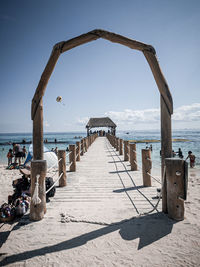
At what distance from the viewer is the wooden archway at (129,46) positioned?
284cm

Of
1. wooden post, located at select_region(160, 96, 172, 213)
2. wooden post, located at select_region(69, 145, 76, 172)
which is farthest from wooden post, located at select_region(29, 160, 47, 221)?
wooden post, located at select_region(69, 145, 76, 172)

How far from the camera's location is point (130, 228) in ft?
8.05

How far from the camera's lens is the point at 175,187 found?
2.66 meters

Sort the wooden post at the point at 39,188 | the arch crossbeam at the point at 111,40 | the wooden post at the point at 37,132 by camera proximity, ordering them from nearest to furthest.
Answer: the wooden post at the point at 39,188
the arch crossbeam at the point at 111,40
the wooden post at the point at 37,132

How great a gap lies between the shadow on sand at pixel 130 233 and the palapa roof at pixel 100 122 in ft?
87.8

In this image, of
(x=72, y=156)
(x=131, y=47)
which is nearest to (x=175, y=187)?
(x=131, y=47)

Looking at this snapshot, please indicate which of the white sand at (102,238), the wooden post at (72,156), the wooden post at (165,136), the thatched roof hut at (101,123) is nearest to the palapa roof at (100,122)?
the thatched roof hut at (101,123)

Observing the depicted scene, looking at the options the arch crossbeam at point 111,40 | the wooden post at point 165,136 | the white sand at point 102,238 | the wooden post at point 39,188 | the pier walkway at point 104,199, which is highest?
the arch crossbeam at point 111,40

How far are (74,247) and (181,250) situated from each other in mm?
1388

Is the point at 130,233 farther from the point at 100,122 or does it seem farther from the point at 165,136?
the point at 100,122

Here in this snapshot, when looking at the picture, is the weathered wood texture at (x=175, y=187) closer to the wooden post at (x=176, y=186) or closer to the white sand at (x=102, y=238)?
the wooden post at (x=176, y=186)

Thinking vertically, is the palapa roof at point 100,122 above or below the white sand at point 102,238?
above

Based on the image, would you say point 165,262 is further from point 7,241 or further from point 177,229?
point 7,241

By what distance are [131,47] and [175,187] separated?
2678 millimetres
